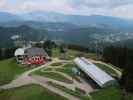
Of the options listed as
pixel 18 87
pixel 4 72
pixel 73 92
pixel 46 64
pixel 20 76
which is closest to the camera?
pixel 73 92

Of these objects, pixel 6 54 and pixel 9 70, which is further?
pixel 6 54

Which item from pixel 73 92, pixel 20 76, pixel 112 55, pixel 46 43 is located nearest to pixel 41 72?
pixel 20 76

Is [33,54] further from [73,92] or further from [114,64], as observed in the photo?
[73,92]

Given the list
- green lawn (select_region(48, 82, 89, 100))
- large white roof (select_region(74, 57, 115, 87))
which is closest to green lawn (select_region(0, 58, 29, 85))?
green lawn (select_region(48, 82, 89, 100))

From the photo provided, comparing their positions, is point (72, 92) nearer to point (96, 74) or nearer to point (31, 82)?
point (31, 82)

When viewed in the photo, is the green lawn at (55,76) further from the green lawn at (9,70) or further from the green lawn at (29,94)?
the green lawn at (29,94)

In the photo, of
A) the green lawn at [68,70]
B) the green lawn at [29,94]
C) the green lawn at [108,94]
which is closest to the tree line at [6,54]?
the green lawn at [68,70]

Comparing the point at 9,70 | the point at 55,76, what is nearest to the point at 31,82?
the point at 55,76
